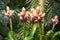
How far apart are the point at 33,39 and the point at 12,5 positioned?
0.78 metres

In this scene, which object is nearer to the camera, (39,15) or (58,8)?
(39,15)

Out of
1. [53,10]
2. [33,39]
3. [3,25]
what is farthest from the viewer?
[3,25]

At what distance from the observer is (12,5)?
2.08 meters

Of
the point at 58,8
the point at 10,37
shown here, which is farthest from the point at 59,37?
the point at 58,8

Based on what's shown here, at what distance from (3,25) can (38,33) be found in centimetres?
67

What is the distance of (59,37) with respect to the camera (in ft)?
4.86

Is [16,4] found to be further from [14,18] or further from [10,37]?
[10,37]

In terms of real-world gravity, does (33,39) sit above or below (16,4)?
below

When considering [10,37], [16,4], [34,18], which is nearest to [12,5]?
[16,4]

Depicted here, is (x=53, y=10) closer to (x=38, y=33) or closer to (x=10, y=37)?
(x=38, y=33)

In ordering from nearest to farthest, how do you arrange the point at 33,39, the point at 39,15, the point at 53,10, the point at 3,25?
1. the point at 39,15
2. the point at 33,39
3. the point at 53,10
4. the point at 3,25

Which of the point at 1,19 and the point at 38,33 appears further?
the point at 1,19

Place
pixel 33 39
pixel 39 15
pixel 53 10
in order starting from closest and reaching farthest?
1. pixel 39 15
2. pixel 33 39
3. pixel 53 10

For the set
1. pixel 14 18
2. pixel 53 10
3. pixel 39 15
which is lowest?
pixel 39 15
